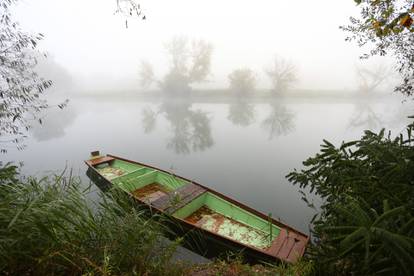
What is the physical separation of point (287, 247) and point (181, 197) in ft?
10.7

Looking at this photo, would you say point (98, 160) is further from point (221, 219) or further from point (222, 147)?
point (222, 147)

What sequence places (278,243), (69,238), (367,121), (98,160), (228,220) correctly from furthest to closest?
(367,121) < (98,160) < (228,220) < (278,243) < (69,238)

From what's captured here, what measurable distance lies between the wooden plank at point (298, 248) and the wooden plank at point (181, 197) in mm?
3049

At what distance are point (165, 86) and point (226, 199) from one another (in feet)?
133

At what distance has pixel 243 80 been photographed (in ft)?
132

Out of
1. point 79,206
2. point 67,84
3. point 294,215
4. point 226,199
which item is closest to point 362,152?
point 79,206

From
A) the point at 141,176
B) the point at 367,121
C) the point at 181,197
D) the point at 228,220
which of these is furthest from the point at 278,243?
the point at 367,121

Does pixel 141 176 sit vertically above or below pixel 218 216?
above

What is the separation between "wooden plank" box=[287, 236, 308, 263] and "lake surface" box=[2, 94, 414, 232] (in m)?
1.88

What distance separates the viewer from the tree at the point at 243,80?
39.6 m

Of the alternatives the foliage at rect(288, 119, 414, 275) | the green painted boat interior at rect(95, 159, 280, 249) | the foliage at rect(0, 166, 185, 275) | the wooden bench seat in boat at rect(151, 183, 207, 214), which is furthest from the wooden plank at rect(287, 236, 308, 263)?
the wooden bench seat in boat at rect(151, 183, 207, 214)

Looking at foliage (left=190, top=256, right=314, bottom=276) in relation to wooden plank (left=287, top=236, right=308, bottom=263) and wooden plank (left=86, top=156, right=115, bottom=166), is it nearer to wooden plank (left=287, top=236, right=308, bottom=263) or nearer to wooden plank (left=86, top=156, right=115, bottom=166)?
wooden plank (left=287, top=236, right=308, bottom=263)

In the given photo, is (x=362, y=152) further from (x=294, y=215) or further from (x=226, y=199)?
(x=294, y=215)

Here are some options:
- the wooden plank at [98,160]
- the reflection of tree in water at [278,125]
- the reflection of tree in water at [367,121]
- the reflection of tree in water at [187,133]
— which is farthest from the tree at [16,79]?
the reflection of tree in water at [367,121]
